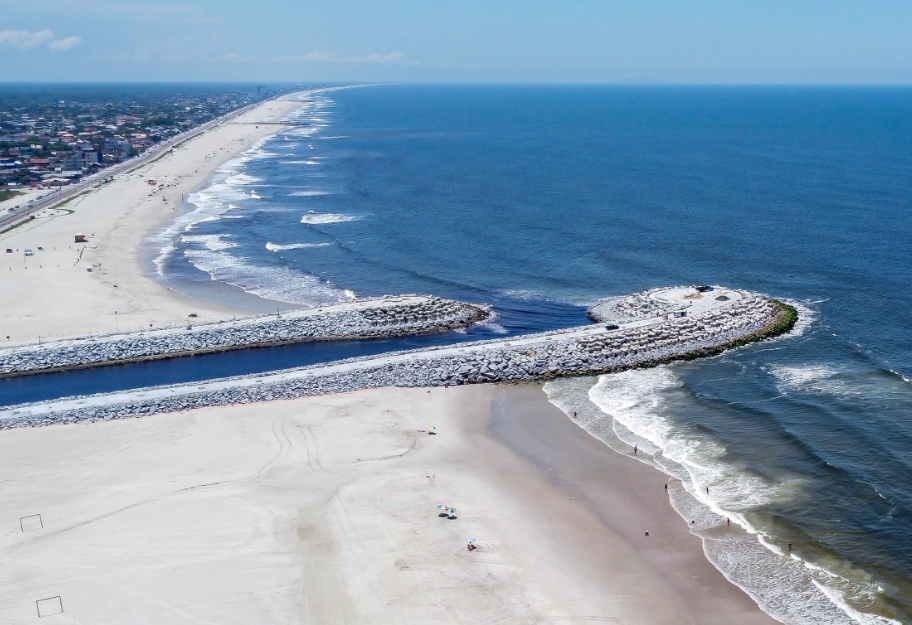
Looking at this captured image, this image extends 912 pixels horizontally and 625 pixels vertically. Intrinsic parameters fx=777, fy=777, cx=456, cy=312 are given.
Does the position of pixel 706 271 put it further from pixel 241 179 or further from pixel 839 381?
pixel 241 179

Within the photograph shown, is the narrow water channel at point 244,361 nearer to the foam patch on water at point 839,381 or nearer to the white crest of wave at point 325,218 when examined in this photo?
the foam patch on water at point 839,381

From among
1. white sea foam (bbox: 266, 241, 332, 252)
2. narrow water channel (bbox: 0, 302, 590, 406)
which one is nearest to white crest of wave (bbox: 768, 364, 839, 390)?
narrow water channel (bbox: 0, 302, 590, 406)

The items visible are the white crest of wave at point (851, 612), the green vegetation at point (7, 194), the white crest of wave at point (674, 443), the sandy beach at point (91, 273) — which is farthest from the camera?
the green vegetation at point (7, 194)

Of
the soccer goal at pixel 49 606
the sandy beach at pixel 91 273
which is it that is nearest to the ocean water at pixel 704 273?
the sandy beach at pixel 91 273

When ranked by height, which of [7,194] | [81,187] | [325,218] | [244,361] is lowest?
[244,361]

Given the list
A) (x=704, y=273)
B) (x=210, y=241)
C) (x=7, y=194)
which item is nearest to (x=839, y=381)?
(x=704, y=273)

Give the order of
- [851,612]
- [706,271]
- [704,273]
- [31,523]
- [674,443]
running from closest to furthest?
[851,612], [31,523], [674,443], [704,273], [706,271]
